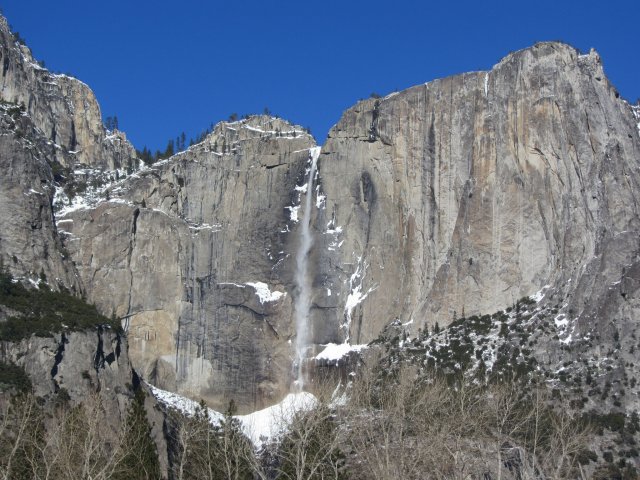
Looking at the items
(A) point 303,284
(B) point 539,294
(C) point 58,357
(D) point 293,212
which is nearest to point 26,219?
(C) point 58,357

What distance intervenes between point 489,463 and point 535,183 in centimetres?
4875

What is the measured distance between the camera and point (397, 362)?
382 ft

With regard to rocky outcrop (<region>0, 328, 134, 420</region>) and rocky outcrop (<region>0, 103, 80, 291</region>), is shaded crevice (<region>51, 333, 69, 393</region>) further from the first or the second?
rocky outcrop (<region>0, 103, 80, 291</region>)

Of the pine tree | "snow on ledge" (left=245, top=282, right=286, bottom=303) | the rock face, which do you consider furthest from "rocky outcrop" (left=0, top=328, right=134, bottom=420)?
the pine tree

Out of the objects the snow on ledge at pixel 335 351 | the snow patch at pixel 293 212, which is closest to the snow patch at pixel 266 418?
the snow on ledge at pixel 335 351

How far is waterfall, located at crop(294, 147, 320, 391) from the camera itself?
132m

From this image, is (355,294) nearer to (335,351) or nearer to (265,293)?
(335,351)

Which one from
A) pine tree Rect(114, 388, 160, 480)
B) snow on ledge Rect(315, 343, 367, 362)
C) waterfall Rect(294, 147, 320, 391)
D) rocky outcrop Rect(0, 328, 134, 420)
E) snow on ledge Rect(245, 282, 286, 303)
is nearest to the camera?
pine tree Rect(114, 388, 160, 480)

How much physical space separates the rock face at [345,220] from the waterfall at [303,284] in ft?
1.47

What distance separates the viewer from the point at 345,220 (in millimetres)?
134875

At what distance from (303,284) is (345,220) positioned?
779cm

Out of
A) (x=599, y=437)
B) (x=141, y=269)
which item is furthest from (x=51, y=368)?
(x=599, y=437)

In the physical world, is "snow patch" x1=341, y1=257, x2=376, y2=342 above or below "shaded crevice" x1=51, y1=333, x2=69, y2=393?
above

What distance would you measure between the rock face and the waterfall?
448mm
